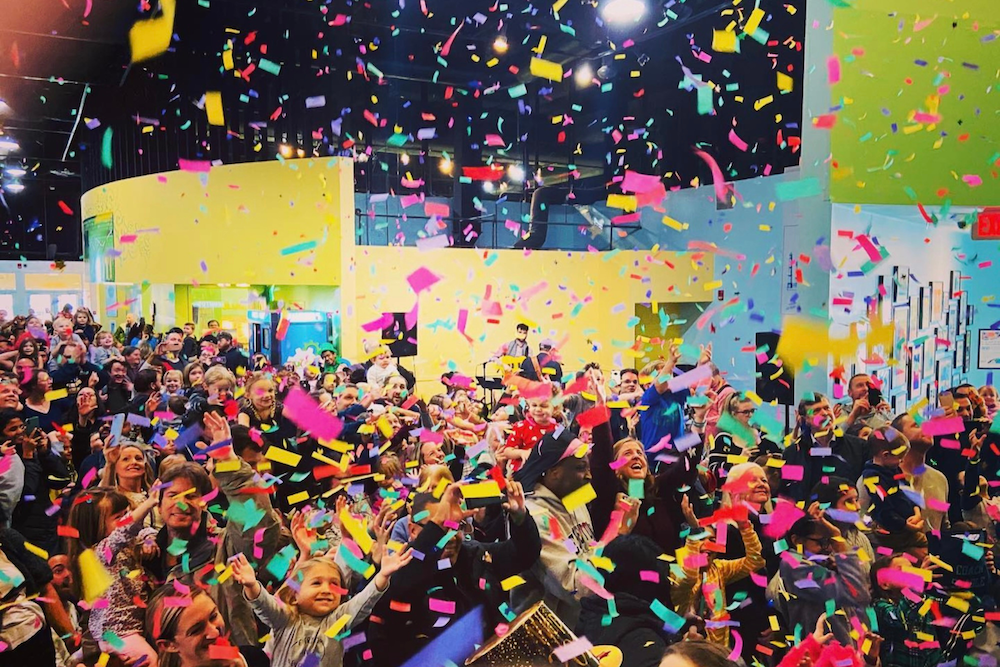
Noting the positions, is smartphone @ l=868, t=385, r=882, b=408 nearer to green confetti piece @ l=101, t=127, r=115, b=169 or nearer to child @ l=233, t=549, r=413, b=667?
child @ l=233, t=549, r=413, b=667

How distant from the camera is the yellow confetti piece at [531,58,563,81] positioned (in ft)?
31.1

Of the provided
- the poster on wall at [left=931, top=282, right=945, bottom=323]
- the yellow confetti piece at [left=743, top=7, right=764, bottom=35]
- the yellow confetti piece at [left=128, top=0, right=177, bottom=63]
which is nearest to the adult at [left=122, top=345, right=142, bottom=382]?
the yellow confetti piece at [left=128, top=0, right=177, bottom=63]

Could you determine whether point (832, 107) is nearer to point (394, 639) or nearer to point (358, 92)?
point (394, 639)

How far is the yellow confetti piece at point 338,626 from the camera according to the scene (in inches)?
99.2

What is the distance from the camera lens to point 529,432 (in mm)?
4016

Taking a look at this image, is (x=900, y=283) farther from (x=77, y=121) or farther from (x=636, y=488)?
(x=77, y=121)

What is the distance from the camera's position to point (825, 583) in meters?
2.90

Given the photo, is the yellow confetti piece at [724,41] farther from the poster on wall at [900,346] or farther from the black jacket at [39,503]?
the black jacket at [39,503]

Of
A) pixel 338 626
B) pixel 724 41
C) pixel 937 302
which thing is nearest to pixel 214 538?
pixel 338 626

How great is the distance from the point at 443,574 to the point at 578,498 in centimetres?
72

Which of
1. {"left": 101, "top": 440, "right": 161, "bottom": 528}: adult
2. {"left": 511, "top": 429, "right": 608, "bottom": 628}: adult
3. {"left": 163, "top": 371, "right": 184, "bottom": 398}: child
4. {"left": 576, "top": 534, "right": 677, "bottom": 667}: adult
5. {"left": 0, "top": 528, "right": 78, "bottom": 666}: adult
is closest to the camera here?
{"left": 0, "top": 528, "right": 78, "bottom": 666}: adult

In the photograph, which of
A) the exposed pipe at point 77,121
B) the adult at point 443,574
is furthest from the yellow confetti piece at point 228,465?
the exposed pipe at point 77,121

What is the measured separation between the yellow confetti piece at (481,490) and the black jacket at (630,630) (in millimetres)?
537

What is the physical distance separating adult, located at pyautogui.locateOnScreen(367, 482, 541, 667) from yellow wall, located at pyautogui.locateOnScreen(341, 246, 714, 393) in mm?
5496
